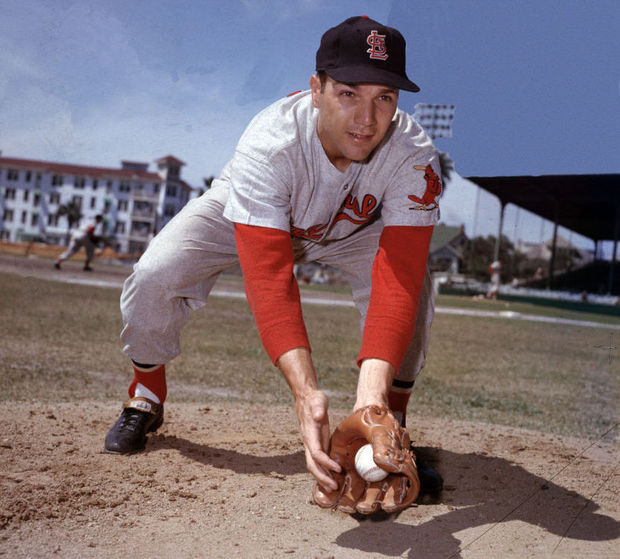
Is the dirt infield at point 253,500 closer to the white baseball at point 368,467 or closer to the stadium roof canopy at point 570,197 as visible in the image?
the white baseball at point 368,467

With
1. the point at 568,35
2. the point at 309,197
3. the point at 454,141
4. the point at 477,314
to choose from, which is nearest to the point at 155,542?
the point at 309,197

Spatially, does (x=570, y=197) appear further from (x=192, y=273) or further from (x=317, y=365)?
(x=192, y=273)

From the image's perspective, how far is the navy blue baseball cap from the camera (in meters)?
2.02

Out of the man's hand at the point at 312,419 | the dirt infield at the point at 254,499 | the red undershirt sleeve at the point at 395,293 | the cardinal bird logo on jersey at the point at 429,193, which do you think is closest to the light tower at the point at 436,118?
the cardinal bird logo on jersey at the point at 429,193

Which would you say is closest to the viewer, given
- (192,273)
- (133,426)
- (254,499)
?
(254,499)

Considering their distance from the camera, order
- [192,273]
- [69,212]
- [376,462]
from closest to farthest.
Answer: [376,462], [192,273], [69,212]

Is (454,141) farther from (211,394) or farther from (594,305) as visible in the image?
(594,305)

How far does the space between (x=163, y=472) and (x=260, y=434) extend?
850mm

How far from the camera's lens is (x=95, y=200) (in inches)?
2055

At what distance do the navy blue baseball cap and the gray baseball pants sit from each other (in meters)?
0.90

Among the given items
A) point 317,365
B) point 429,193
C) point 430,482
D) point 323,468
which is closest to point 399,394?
point 430,482

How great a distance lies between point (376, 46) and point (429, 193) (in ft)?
1.88

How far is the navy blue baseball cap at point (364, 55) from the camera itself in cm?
202

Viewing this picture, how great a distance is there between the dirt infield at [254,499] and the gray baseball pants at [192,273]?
51cm
